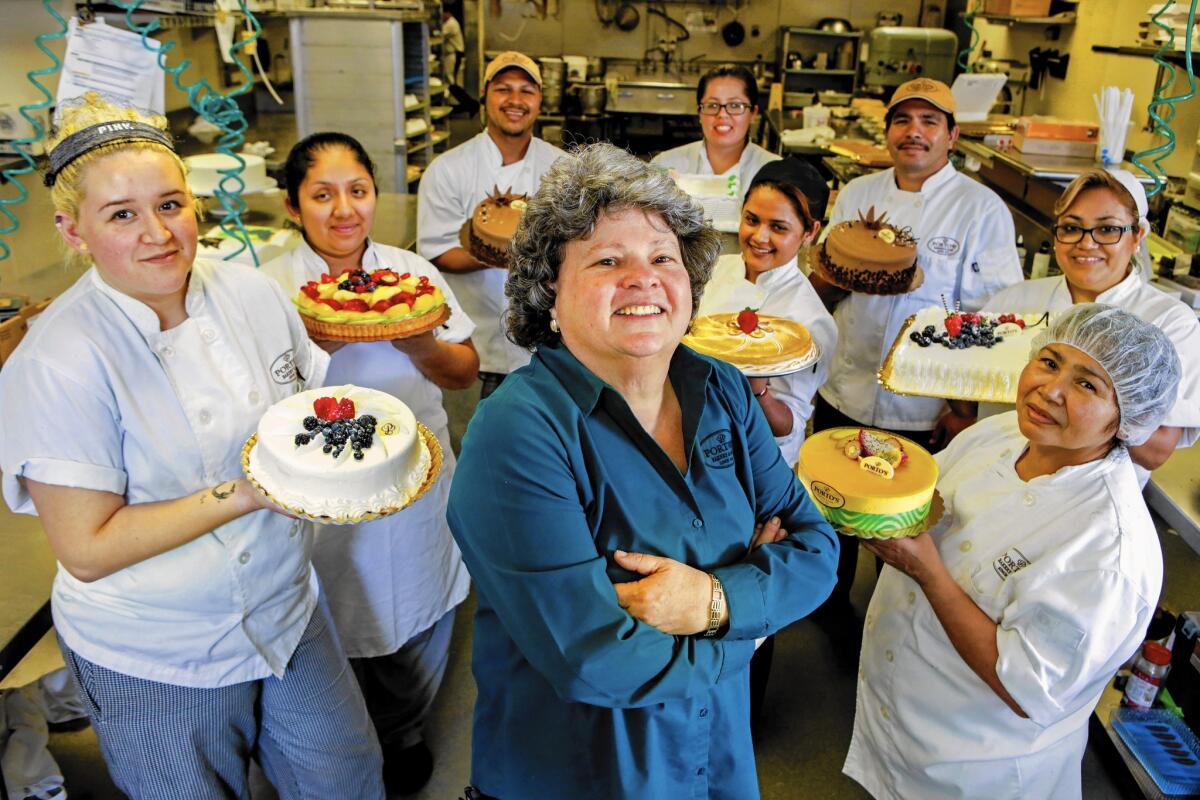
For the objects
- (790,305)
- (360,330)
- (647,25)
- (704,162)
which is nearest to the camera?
(360,330)

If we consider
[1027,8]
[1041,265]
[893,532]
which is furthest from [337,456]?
[1027,8]

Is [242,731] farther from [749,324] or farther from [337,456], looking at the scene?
[749,324]

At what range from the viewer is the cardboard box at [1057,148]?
4.00 metres

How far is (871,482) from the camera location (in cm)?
168

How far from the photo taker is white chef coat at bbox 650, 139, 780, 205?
3.32 m

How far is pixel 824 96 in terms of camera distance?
8234 millimetres

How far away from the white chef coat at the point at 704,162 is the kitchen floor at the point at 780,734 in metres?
1.63

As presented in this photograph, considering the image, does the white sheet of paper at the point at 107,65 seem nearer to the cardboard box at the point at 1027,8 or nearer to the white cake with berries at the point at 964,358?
the white cake with berries at the point at 964,358

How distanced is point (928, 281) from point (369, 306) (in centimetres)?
188

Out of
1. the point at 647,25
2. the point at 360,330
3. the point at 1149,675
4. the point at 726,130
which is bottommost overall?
the point at 1149,675

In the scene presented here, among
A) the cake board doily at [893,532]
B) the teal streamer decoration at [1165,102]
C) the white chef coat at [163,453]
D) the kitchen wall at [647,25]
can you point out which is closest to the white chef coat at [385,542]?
the white chef coat at [163,453]

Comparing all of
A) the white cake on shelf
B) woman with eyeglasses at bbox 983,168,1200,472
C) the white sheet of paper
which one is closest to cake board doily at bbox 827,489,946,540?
woman with eyeglasses at bbox 983,168,1200,472

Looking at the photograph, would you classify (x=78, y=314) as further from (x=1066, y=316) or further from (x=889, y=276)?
(x=889, y=276)

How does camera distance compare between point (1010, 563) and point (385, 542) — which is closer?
point (1010, 563)
